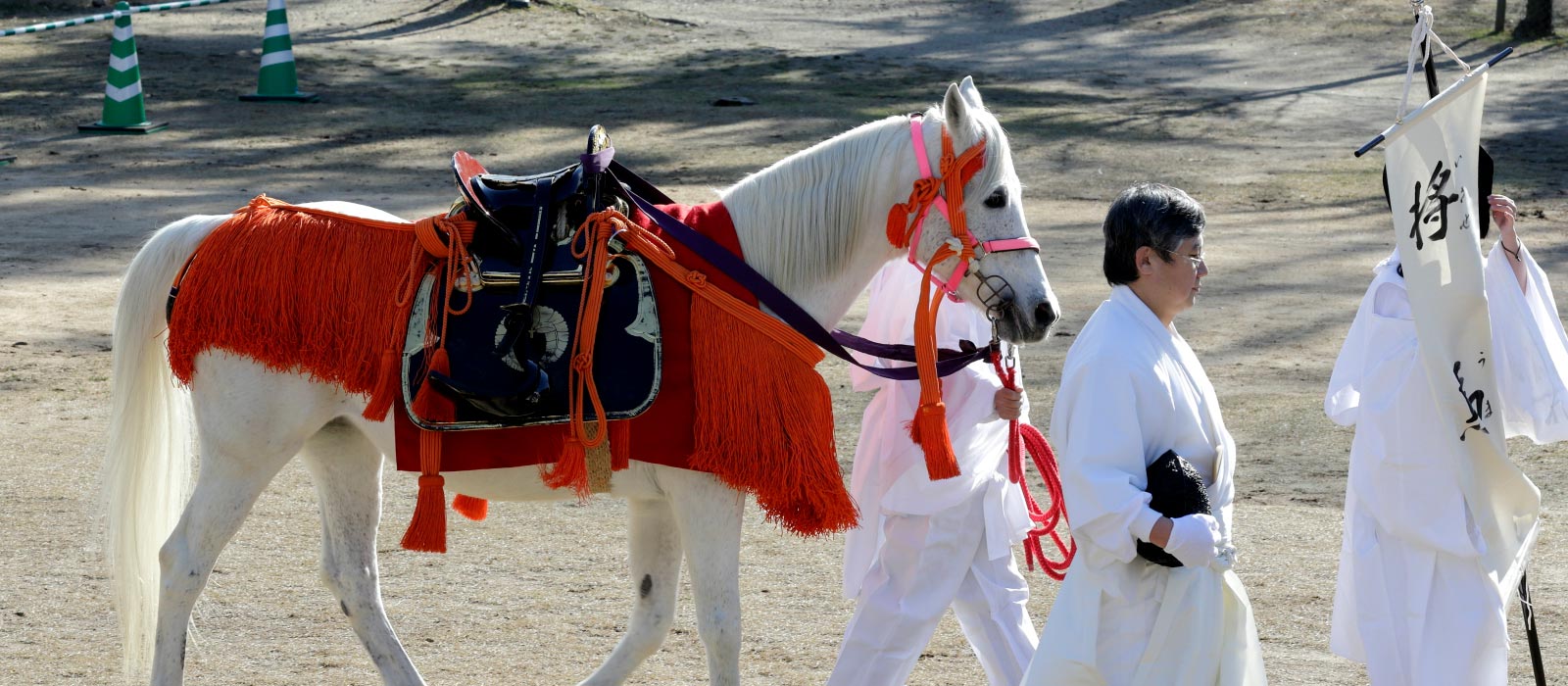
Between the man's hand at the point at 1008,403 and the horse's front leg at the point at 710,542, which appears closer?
the horse's front leg at the point at 710,542

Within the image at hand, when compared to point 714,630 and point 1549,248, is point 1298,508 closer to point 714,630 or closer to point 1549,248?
point 714,630

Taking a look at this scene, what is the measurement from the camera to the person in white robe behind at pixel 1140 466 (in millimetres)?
3107

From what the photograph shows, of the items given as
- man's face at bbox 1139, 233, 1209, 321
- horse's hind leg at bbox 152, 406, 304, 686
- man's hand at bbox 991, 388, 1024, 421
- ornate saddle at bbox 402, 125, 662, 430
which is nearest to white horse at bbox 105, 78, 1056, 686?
horse's hind leg at bbox 152, 406, 304, 686

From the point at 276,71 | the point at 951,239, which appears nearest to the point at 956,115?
the point at 951,239

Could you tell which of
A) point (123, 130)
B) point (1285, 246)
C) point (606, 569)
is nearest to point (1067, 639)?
point (606, 569)

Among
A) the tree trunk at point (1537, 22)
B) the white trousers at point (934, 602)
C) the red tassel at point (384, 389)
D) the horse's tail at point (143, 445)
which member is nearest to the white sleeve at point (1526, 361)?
the white trousers at point (934, 602)

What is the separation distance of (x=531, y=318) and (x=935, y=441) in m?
1.06

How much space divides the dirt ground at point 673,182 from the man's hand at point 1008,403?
41.5 inches

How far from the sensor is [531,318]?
157 inches

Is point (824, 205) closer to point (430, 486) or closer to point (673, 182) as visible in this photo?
point (430, 486)

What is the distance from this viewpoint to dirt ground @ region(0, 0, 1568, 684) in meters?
5.12

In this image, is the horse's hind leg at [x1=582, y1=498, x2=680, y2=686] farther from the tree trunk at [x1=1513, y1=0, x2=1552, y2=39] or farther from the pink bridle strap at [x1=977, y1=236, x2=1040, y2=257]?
the tree trunk at [x1=1513, y1=0, x2=1552, y2=39]

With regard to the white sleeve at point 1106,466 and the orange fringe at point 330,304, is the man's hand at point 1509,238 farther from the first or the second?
the orange fringe at point 330,304

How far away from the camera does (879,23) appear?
66.7ft
